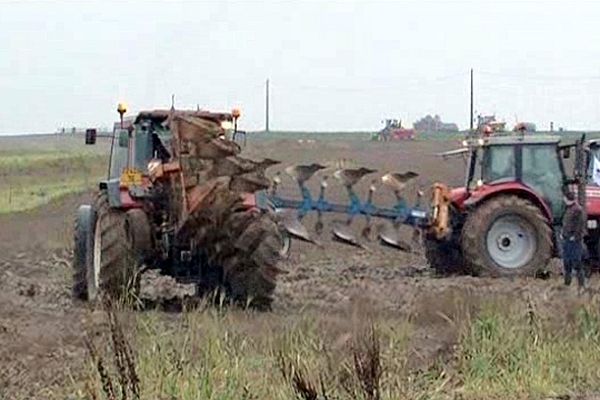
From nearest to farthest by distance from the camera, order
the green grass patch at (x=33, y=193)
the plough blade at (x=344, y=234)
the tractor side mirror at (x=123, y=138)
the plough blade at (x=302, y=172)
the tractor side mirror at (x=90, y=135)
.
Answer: the tractor side mirror at (x=123, y=138) < the tractor side mirror at (x=90, y=135) < the plough blade at (x=302, y=172) < the plough blade at (x=344, y=234) < the green grass patch at (x=33, y=193)

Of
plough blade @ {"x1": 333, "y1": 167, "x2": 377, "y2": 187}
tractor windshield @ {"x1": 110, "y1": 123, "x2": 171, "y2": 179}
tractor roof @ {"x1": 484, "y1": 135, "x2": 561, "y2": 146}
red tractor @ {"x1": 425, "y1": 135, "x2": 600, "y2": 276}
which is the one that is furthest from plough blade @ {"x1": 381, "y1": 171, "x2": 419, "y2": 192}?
tractor windshield @ {"x1": 110, "y1": 123, "x2": 171, "y2": 179}

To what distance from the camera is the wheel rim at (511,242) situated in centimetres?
2039

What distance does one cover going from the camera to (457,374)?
35.0ft

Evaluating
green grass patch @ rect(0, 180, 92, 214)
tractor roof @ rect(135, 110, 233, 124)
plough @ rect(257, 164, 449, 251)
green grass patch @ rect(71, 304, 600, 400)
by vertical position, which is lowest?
green grass patch @ rect(0, 180, 92, 214)

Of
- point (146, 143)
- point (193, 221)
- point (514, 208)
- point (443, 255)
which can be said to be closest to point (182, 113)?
point (146, 143)

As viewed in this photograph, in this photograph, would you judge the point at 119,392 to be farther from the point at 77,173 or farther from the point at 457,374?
the point at 77,173

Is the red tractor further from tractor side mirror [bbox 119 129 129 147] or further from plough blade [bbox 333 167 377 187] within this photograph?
tractor side mirror [bbox 119 129 129 147]

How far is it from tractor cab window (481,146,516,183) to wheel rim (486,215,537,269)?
61 cm

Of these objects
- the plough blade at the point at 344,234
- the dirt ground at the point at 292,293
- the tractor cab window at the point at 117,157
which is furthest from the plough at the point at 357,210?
the tractor cab window at the point at 117,157

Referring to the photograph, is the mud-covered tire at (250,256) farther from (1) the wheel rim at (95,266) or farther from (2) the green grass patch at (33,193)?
(2) the green grass patch at (33,193)

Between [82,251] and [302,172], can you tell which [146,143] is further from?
[302,172]

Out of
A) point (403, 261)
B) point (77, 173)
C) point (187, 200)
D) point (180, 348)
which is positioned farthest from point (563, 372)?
point (77, 173)

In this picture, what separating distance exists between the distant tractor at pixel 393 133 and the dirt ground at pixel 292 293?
92.9 feet

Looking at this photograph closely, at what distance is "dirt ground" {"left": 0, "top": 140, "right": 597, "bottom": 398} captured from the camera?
38.1ft
